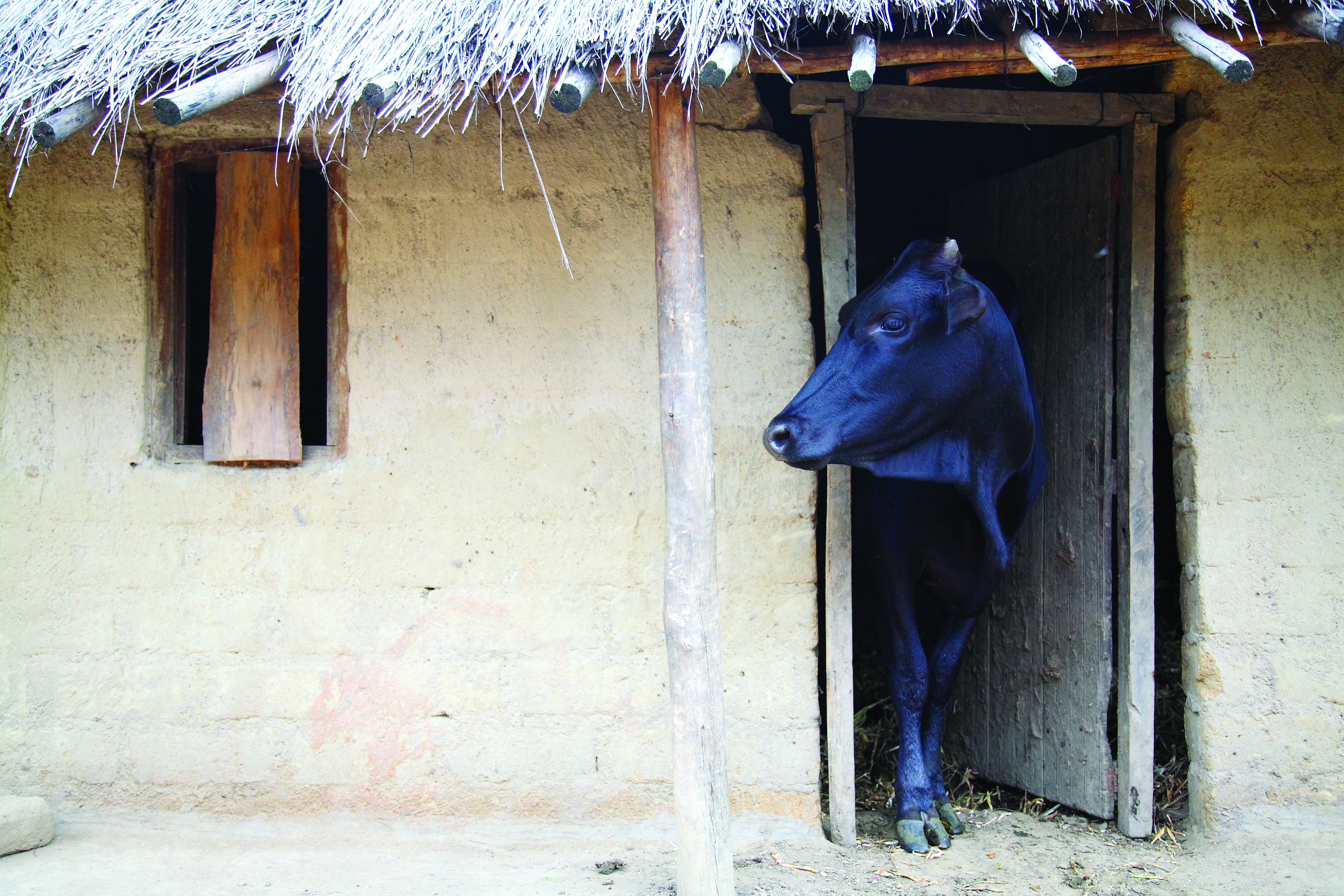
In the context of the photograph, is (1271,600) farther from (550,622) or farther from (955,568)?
(550,622)

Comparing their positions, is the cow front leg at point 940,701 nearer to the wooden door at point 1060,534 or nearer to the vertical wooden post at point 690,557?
the wooden door at point 1060,534

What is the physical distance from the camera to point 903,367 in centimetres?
325

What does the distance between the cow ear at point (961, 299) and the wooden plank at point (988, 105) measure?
2.78 ft

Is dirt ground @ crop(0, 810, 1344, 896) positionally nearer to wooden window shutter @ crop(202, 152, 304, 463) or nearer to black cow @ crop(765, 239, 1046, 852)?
black cow @ crop(765, 239, 1046, 852)

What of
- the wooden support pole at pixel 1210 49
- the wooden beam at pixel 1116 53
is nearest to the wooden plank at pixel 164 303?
the wooden beam at pixel 1116 53

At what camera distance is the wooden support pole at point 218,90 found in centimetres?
273

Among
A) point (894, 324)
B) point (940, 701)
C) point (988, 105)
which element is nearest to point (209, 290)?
point (894, 324)

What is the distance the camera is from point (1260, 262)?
376 centimetres

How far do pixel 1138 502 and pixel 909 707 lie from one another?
1.06 m

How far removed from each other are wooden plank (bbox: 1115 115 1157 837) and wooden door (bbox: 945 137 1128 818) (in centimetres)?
8

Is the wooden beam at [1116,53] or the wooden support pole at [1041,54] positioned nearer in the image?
the wooden support pole at [1041,54]

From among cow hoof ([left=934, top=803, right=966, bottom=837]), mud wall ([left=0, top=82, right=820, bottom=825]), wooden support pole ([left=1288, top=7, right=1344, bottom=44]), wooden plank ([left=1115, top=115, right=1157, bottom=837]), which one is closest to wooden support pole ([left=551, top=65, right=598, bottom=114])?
mud wall ([left=0, top=82, right=820, bottom=825])

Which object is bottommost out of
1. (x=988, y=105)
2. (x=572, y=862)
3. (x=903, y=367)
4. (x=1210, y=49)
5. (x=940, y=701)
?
(x=572, y=862)

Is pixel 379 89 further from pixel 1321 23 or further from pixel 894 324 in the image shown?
pixel 1321 23
